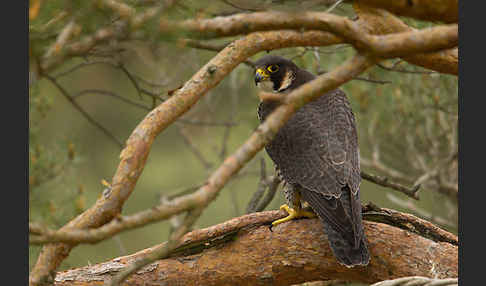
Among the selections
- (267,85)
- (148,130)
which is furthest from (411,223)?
(267,85)

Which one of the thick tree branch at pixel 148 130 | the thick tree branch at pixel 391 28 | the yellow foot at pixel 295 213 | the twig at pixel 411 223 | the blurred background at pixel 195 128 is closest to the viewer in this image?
the thick tree branch at pixel 148 130

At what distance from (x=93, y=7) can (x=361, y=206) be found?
1.64 meters

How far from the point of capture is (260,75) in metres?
3.53

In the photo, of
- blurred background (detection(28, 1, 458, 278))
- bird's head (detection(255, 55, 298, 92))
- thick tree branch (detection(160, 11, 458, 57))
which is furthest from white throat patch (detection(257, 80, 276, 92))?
thick tree branch (detection(160, 11, 458, 57))

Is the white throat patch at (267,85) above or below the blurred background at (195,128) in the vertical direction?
above

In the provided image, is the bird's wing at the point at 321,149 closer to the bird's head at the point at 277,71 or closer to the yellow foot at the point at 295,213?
the yellow foot at the point at 295,213

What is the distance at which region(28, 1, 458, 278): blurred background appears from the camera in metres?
3.22

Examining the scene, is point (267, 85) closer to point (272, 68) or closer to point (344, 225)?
point (272, 68)

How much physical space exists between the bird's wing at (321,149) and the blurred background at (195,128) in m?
0.35

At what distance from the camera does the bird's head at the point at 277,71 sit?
356cm

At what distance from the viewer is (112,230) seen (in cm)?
153

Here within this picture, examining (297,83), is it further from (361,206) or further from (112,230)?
(112,230)

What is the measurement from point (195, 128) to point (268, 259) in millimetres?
3845

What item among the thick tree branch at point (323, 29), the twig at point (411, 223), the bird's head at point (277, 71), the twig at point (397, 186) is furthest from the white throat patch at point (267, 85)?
the thick tree branch at point (323, 29)
